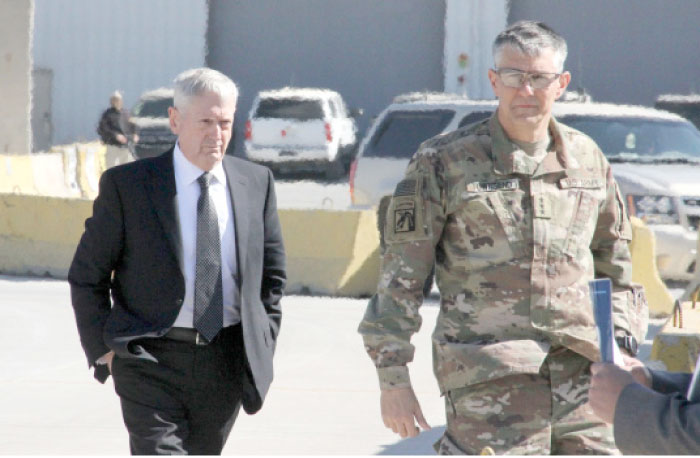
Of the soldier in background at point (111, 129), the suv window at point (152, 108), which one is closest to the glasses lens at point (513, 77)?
the soldier in background at point (111, 129)

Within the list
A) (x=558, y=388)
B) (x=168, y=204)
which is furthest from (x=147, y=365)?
(x=558, y=388)

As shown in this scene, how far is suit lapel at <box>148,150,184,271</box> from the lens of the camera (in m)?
4.27

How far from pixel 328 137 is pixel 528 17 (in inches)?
316

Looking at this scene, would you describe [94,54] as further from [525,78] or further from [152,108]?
[525,78]

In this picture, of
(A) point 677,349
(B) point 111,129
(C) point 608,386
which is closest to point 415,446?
(A) point 677,349

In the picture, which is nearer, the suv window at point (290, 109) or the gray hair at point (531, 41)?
the gray hair at point (531, 41)

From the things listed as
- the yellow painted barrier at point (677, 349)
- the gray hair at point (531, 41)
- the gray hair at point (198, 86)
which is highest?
the gray hair at point (531, 41)

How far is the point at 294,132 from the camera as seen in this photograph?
2791 centimetres

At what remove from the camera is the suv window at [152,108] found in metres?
28.1

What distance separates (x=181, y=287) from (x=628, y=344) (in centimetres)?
141

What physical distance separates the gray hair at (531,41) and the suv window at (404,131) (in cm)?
954

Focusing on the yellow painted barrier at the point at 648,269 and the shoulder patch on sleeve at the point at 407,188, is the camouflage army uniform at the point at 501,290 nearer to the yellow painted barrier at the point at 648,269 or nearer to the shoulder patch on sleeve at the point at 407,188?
the shoulder patch on sleeve at the point at 407,188

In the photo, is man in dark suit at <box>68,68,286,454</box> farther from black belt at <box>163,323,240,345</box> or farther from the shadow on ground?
the shadow on ground

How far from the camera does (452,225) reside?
12.6 ft
